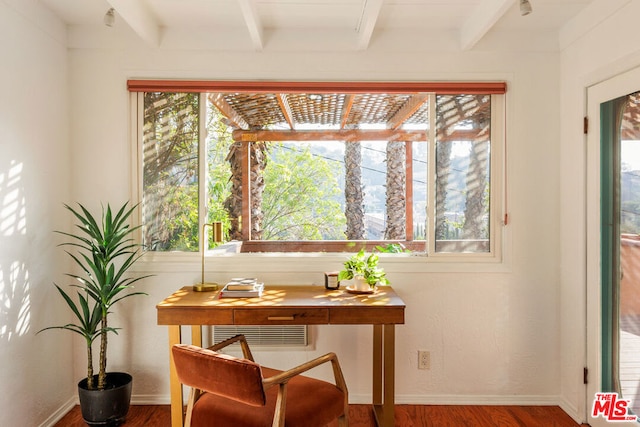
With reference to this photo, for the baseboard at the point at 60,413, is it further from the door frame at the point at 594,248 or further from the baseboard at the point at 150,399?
the door frame at the point at 594,248

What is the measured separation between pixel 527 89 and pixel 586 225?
3.19 ft

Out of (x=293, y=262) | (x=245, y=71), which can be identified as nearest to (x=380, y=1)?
(x=245, y=71)

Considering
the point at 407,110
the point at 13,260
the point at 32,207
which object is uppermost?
the point at 407,110

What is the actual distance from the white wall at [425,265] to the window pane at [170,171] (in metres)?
0.14

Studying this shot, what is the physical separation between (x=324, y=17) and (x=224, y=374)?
2.18 metres

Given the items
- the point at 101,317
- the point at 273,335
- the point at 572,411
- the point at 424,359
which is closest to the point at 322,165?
the point at 273,335

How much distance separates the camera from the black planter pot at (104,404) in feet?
9.07

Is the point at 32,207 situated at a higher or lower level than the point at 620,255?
higher

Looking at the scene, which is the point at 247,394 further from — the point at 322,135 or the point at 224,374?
the point at 322,135

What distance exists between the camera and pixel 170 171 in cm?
325

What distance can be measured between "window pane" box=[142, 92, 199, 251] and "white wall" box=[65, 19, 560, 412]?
0.14m

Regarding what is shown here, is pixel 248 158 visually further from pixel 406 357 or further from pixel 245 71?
pixel 406 357

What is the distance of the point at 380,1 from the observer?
7.97 ft

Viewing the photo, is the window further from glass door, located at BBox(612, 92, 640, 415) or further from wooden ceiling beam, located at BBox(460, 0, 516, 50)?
glass door, located at BBox(612, 92, 640, 415)
